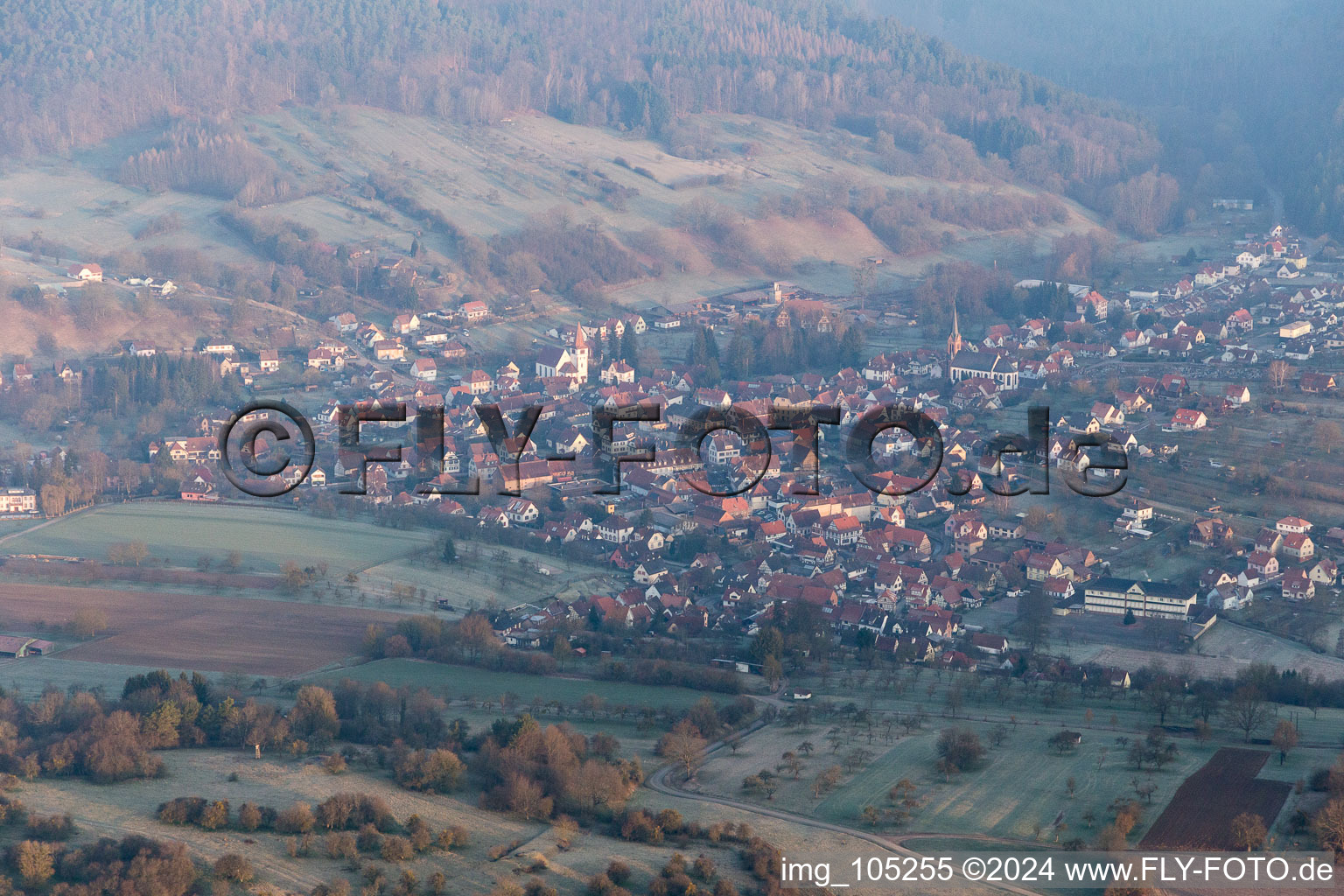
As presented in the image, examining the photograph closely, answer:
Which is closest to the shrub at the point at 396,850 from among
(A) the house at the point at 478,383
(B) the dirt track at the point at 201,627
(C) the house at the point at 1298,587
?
(B) the dirt track at the point at 201,627

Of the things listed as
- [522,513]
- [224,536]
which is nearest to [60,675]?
[224,536]

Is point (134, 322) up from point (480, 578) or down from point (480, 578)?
up

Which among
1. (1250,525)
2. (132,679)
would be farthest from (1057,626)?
(132,679)

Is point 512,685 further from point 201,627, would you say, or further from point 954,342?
point 954,342

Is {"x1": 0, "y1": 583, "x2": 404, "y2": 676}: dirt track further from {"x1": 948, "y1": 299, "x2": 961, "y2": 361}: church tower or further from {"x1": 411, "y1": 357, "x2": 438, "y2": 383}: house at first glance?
{"x1": 948, "y1": 299, "x2": 961, "y2": 361}: church tower

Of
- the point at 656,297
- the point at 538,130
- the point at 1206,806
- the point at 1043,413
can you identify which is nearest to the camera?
the point at 1206,806

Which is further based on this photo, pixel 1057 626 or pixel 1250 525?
pixel 1250 525

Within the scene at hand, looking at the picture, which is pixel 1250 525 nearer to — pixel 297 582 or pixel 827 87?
pixel 297 582

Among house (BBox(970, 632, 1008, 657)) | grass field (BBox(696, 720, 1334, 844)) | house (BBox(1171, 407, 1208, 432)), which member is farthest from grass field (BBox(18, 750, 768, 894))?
house (BBox(1171, 407, 1208, 432))
